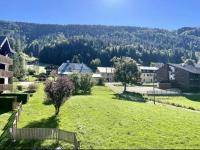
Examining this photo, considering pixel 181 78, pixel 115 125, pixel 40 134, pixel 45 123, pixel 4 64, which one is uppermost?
pixel 4 64

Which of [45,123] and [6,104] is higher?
[6,104]

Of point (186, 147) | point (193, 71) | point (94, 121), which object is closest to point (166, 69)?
A: point (193, 71)

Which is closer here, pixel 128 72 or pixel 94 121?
pixel 94 121

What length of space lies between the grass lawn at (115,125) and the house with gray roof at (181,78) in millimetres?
77078

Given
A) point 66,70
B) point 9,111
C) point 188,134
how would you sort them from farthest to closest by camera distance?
1. point 66,70
2. point 9,111
3. point 188,134

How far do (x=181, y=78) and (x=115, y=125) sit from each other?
3794 inches

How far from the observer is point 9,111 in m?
55.0

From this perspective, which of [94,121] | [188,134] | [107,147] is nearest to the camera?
[107,147]

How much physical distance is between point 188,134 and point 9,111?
28910 mm

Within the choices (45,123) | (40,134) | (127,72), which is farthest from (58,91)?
(127,72)

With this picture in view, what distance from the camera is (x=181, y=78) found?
13450 cm

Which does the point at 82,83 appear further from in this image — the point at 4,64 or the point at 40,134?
the point at 40,134

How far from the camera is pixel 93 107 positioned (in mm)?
57156

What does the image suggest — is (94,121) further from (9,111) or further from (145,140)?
(9,111)
